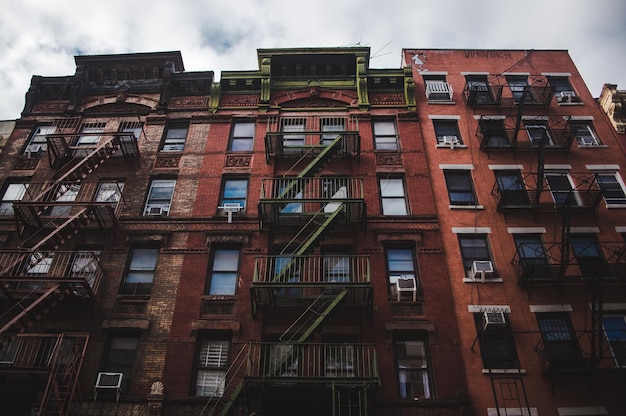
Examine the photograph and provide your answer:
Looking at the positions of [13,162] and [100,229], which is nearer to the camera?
[100,229]

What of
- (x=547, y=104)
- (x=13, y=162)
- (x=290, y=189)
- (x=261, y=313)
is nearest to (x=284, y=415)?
(x=261, y=313)

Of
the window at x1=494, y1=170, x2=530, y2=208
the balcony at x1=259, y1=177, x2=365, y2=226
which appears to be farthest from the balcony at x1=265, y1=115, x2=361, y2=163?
the window at x1=494, y1=170, x2=530, y2=208

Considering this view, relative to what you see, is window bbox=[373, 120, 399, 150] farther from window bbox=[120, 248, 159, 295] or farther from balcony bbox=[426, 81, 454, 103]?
window bbox=[120, 248, 159, 295]

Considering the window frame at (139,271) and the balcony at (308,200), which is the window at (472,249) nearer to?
the balcony at (308,200)

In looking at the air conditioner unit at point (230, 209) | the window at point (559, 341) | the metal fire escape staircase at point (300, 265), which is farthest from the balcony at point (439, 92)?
the window at point (559, 341)

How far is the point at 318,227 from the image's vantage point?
62.1ft

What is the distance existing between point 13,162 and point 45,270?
629cm

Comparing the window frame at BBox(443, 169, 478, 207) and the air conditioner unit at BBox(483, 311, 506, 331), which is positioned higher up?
the window frame at BBox(443, 169, 478, 207)

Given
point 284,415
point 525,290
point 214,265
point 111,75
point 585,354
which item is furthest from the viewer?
point 111,75

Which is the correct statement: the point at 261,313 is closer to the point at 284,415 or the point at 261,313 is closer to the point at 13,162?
the point at 284,415

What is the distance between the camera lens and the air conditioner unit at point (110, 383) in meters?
15.2

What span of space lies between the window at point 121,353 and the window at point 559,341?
12.2 metres

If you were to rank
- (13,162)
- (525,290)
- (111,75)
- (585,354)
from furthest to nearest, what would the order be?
(111,75) → (13,162) → (525,290) → (585,354)

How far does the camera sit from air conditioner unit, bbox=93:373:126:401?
15211mm
